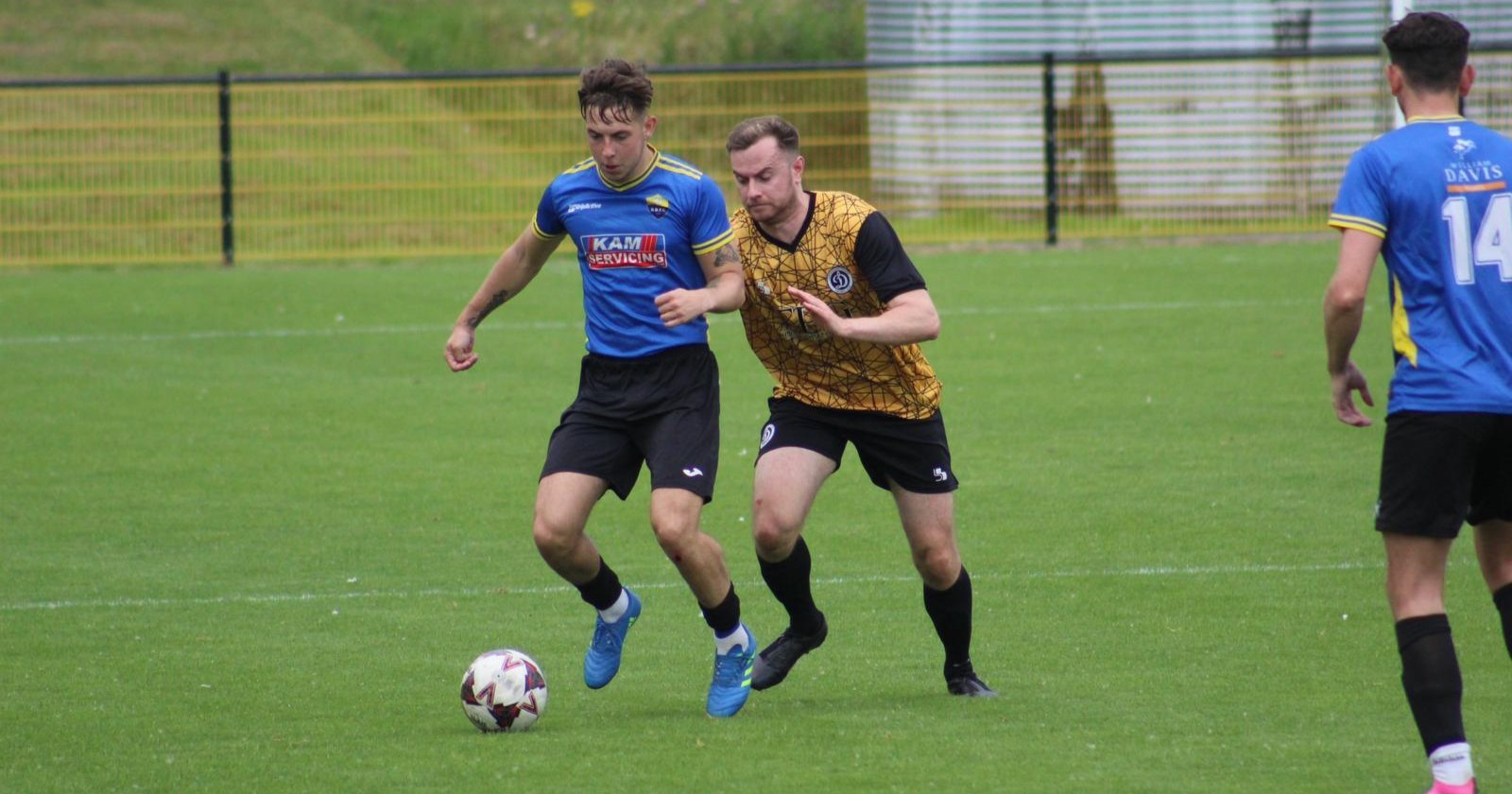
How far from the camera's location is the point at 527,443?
10.9 m

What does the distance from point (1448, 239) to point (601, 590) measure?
9.24ft

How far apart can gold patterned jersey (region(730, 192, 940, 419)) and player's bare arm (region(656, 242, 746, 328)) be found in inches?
4.9

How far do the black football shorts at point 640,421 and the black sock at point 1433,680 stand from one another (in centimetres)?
222

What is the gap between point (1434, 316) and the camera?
468 centimetres

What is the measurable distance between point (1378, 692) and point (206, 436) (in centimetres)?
740

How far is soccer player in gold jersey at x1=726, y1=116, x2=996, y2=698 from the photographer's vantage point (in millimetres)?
5922

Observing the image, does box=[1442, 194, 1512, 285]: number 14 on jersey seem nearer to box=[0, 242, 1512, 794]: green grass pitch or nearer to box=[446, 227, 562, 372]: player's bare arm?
box=[0, 242, 1512, 794]: green grass pitch

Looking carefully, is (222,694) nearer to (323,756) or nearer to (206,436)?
(323,756)

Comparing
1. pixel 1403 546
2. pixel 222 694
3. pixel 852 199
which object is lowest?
pixel 222 694

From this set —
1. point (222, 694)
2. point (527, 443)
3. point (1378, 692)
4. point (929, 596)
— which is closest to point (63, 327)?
point (527, 443)

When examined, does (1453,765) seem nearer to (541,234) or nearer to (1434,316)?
(1434,316)

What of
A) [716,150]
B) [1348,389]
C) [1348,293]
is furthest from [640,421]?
[716,150]

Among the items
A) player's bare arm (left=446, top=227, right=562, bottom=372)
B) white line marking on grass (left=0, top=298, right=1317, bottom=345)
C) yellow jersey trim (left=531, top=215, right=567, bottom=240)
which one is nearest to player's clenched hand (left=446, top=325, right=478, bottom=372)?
player's bare arm (left=446, top=227, right=562, bottom=372)

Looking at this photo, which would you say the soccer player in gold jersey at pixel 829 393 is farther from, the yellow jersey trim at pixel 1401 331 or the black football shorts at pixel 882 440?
the yellow jersey trim at pixel 1401 331
